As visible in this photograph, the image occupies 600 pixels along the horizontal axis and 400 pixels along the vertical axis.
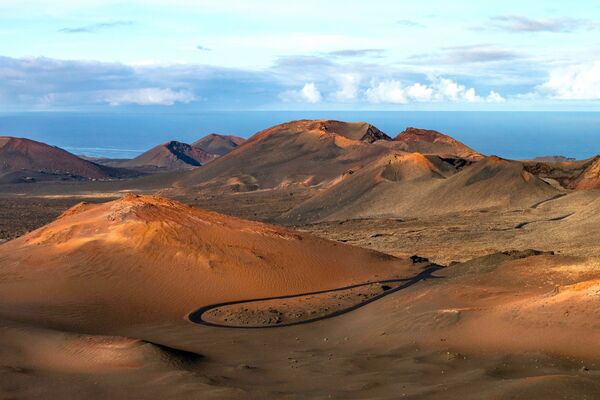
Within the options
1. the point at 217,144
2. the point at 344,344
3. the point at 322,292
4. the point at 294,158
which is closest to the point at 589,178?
the point at 294,158

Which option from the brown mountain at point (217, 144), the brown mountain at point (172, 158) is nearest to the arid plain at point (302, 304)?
the brown mountain at point (172, 158)

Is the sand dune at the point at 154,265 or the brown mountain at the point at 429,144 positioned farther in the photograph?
the brown mountain at the point at 429,144

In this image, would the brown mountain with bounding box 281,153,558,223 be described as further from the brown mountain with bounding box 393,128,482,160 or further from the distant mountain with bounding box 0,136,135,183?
the distant mountain with bounding box 0,136,135,183

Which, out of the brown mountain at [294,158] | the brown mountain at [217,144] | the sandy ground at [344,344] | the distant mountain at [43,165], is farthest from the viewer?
the brown mountain at [217,144]

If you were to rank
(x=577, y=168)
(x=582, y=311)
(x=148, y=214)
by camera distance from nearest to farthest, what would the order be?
(x=582, y=311), (x=148, y=214), (x=577, y=168)

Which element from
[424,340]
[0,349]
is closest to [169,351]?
[0,349]

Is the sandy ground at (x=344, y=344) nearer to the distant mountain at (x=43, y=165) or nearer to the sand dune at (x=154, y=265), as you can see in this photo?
the sand dune at (x=154, y=265)

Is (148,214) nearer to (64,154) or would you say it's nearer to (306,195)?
(306,195)
